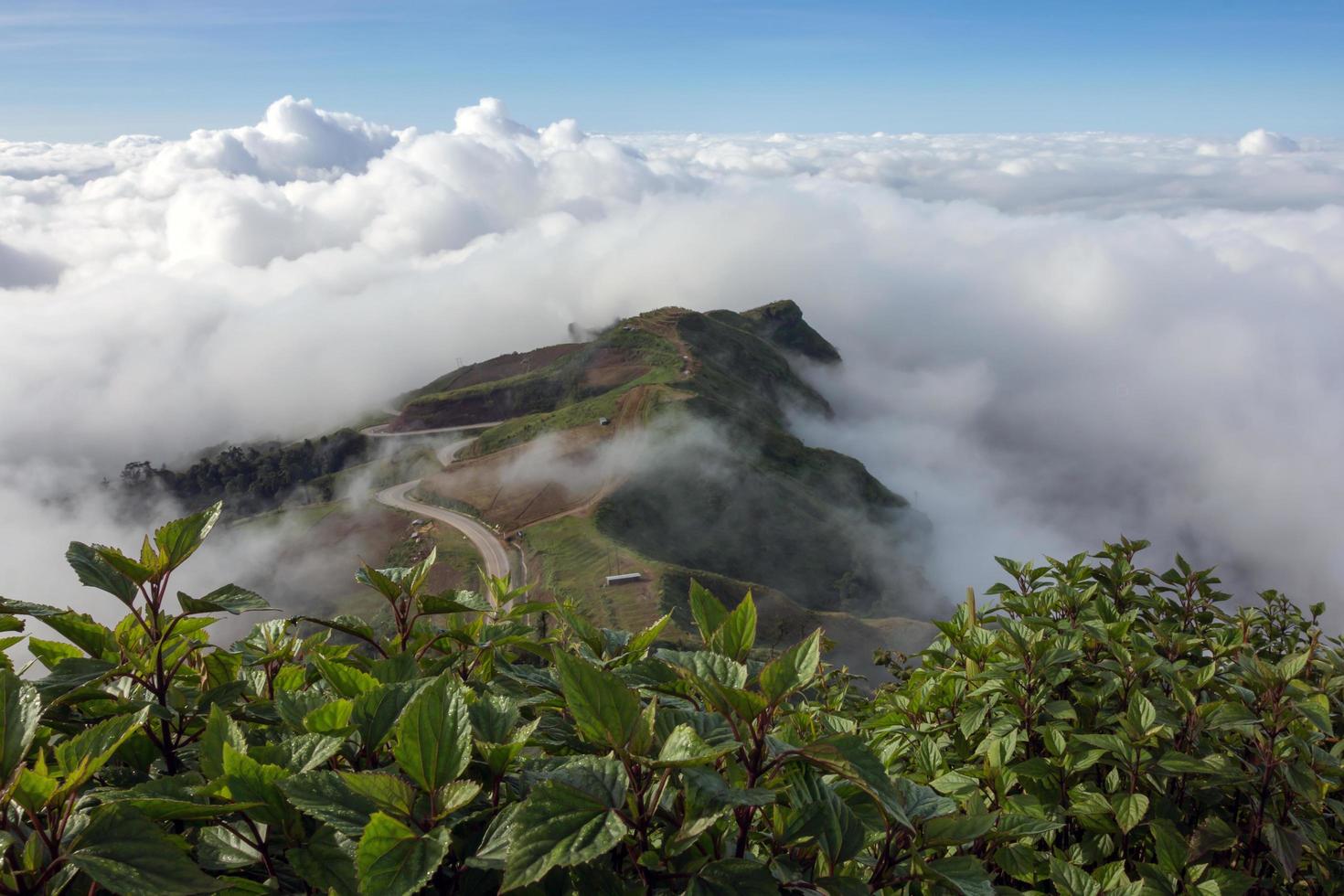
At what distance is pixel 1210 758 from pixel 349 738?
4.77 metres

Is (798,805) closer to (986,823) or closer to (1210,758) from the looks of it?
(986,823)

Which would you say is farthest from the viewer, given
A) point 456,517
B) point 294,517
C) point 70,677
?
point 294,517

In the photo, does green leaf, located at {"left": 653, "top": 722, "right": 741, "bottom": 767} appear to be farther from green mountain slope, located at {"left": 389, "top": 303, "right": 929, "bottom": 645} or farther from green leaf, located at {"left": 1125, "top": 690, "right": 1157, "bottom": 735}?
green mountain slope, located at {"left": 389, "top": 303, "right": 929, "bottom": 645}

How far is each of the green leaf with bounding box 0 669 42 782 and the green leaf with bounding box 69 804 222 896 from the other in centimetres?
37

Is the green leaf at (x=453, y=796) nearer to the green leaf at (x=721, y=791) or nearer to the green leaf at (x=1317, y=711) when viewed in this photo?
the green leaf at (x=721, y=791)

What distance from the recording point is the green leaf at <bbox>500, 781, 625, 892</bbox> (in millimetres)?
2143

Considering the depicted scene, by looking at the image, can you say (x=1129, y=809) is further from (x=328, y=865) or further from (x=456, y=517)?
(x=456, y=517)

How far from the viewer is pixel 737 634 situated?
316 centimetres

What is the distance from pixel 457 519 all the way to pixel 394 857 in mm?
108916

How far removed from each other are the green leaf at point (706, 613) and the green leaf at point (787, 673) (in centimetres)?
69

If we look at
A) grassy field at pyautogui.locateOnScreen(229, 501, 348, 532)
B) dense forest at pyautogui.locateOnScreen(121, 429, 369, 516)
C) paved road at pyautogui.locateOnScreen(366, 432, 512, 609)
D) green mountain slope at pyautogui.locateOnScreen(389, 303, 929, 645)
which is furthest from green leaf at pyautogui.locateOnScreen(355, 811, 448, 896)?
dense forest at pyautogui.locateOnScreen(121, 429, 369, 516)

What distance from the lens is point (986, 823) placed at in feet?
10.4

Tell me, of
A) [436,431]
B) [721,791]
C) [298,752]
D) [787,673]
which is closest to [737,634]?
[787,673]

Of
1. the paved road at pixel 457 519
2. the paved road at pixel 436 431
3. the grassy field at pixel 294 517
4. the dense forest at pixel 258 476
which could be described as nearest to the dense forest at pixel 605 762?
the paved road at pixel 457 519
